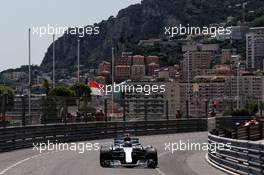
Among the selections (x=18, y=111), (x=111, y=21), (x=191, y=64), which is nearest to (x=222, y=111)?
(x=18, y=111)

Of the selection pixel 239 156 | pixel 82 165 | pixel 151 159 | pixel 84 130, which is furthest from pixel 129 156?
pixel 84 130

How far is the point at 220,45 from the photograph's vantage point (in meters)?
186

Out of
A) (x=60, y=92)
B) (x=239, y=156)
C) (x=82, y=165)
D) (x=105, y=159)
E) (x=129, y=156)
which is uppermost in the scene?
(x=60, y=92)

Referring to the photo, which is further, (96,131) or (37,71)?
(37,71)

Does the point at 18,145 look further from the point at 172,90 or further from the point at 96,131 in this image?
the point at 172,90

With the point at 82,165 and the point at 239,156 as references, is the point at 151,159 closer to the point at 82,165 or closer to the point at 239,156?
the point at 82,165

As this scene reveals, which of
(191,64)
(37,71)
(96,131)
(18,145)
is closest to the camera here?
(18,145)

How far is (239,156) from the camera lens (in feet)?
61.5

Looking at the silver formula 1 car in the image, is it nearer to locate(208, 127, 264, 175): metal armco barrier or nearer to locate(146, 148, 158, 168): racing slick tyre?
locate(146, 148, 158, 168): racing slick tyre

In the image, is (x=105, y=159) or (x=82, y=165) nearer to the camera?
(x=105, y=159)

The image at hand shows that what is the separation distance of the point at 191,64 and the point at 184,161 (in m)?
122

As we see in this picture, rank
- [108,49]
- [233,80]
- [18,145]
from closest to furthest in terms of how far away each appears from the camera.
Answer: [18,145] → [233,80] → [108,49]

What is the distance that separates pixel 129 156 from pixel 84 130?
61.1 ft

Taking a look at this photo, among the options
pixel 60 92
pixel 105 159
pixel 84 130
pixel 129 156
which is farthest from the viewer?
pixel 60 92
